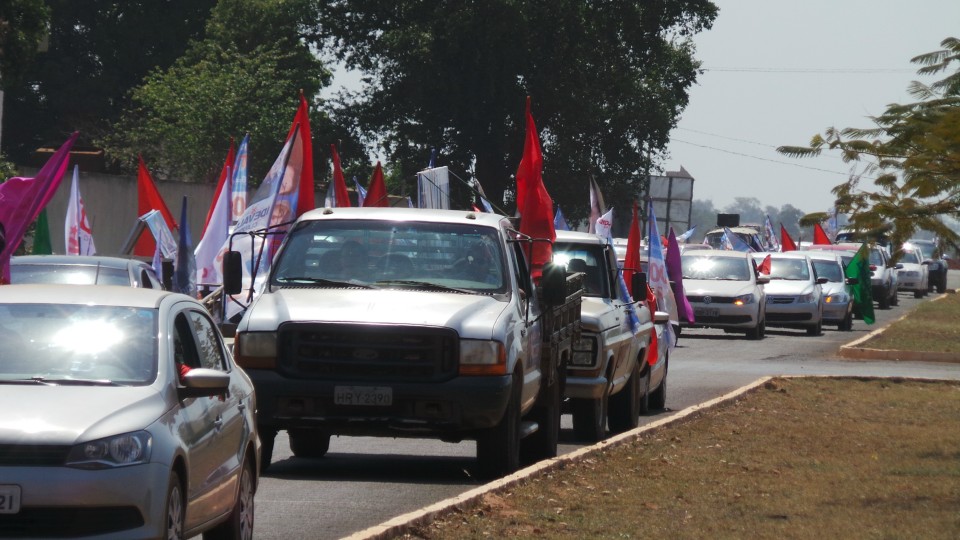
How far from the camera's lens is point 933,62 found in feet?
47.8

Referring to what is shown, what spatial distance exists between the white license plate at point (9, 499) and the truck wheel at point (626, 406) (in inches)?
407

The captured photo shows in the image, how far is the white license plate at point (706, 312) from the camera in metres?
34.8

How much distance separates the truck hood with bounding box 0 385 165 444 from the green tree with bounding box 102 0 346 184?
5088 centimetres

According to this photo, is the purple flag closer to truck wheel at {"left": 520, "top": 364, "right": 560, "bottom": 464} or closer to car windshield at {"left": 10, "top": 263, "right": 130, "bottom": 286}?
car windshield at {"left": 10, "top": 263, "right": 130, "bottom": 286}

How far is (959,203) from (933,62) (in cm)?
125

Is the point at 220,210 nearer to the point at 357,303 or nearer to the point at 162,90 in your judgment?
the point at 357,303

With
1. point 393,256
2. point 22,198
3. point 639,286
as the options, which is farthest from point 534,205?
point 393,256

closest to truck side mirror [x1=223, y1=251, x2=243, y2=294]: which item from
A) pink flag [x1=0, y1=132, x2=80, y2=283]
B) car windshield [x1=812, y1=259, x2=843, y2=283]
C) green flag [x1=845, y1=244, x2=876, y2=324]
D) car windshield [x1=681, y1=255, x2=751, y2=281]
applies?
pink flag [x1=0, y1=132, x2=80, y2=283]

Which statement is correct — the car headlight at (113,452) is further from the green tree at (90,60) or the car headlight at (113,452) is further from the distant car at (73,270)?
the green tree at (90,60)

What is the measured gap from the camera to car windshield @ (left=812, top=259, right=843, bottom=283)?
4141cm

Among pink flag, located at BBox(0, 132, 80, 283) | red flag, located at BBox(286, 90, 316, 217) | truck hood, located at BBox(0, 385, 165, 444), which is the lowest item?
truck hood, located at BBox(0, 385, 165, 444)

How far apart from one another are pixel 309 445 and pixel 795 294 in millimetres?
25228

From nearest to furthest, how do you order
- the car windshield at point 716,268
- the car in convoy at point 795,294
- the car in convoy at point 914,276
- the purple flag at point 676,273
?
the purple flag at point 676,273 → the car windshield at point 716,268 → the car in convoy at point 795,294 → the car in convoy at point 914,276

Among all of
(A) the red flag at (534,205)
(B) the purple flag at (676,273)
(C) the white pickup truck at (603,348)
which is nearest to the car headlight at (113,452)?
(C) the white pickup truck at (603,348)
